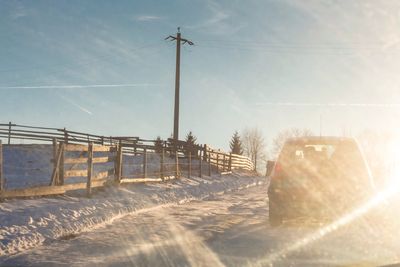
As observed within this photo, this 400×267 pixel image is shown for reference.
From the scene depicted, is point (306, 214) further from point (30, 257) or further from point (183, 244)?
point (30, 257)

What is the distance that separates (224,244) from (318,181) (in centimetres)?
237

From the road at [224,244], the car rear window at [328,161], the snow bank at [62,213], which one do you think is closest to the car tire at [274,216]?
the road at [224,244]

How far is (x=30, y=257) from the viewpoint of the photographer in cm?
689

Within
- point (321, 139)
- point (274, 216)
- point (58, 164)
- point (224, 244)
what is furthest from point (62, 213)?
point (321, 139)

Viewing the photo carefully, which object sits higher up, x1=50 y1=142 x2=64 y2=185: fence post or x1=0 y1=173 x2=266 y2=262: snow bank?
x1=50 y1=142 x2=64 y2=185: fence post

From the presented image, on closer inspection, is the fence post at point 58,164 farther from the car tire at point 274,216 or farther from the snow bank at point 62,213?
the car tire at point 274,216

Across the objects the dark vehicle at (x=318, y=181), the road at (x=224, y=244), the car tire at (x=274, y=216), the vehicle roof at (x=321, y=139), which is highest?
the vehicle roof at (x=321, y=139)

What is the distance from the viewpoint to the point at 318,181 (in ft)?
30.2

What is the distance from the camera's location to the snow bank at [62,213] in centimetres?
812

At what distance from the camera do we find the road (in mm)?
6578

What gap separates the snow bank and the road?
13.7 inches

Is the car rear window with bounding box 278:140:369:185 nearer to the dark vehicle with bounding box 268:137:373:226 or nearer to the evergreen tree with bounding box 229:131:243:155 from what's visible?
the dark vehicle with bounding box 268:137:373:226

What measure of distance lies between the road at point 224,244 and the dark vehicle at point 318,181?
383 millimetres

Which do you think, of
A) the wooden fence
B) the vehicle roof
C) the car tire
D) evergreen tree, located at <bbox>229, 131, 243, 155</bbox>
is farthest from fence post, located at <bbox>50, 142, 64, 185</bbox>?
evergreen tree, located at <bbox>229, 131, 243, 155</bbox>
